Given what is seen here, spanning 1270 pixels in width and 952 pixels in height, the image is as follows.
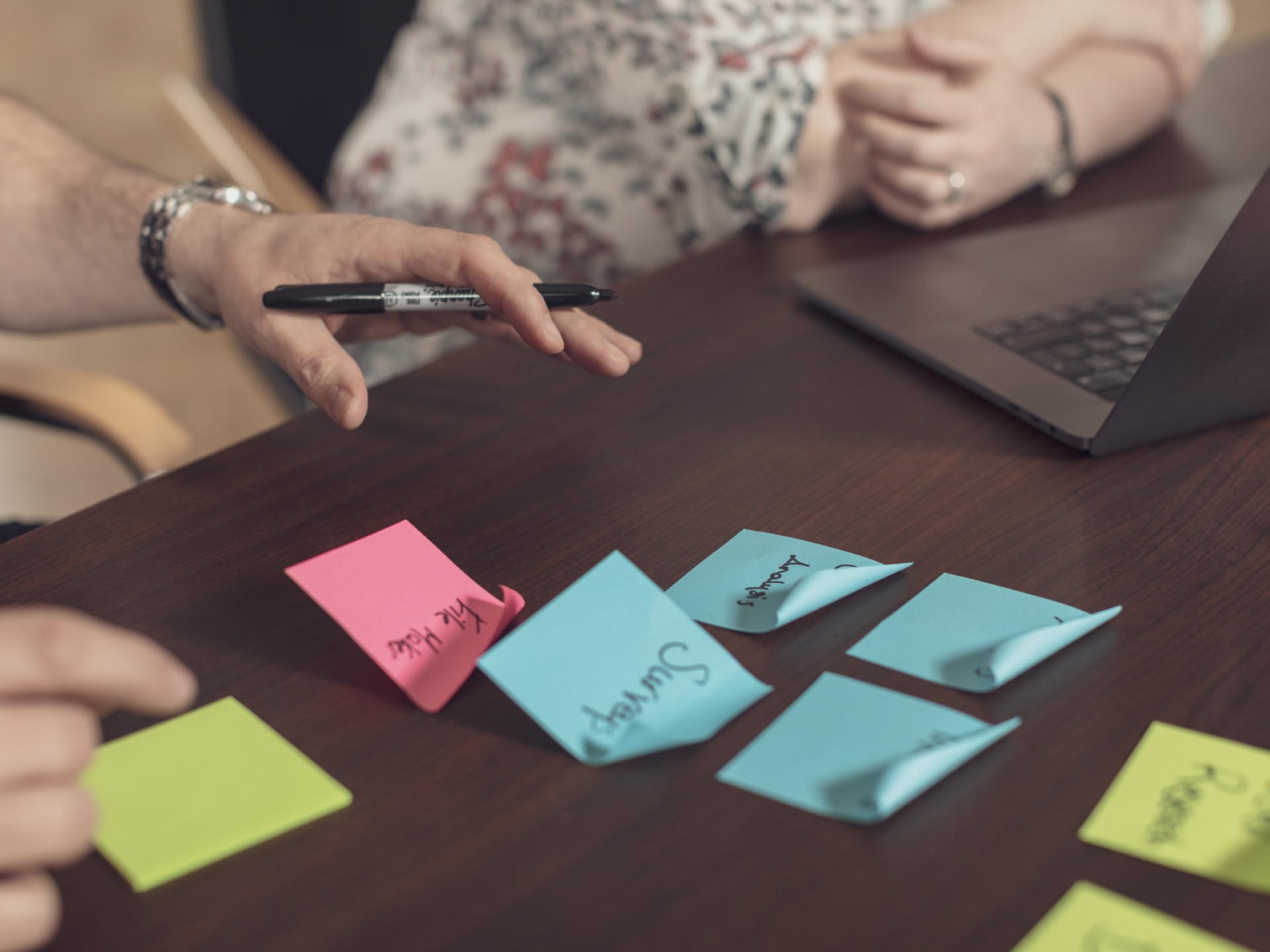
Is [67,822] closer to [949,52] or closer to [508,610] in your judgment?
[508,610]

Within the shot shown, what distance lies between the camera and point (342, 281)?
615 millimetres

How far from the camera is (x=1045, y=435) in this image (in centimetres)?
57

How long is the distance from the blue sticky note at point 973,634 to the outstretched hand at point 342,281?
218 millimetres

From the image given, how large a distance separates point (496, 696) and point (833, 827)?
14 centimetres

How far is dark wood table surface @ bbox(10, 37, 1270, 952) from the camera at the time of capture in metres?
0.32

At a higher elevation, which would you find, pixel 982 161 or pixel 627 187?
pixel 982 161

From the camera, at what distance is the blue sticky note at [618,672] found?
1.24 ft

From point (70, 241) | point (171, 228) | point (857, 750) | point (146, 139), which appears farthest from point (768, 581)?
point (146, 139)

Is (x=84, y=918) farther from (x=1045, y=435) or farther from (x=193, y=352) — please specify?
(x=193, y=352)

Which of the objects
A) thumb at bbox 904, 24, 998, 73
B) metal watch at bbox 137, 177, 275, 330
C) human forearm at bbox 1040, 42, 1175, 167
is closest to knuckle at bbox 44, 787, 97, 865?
metal watch at bbox 137, 177, 275, 330

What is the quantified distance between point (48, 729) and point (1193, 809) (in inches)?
14.2

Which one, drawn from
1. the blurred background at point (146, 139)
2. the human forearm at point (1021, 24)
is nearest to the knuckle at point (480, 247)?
the human forearm at point (1021, 24)

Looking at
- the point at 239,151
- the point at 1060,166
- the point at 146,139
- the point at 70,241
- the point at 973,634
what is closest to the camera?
the point at 973,634

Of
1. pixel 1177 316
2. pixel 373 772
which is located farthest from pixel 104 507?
pixel 1177 316
